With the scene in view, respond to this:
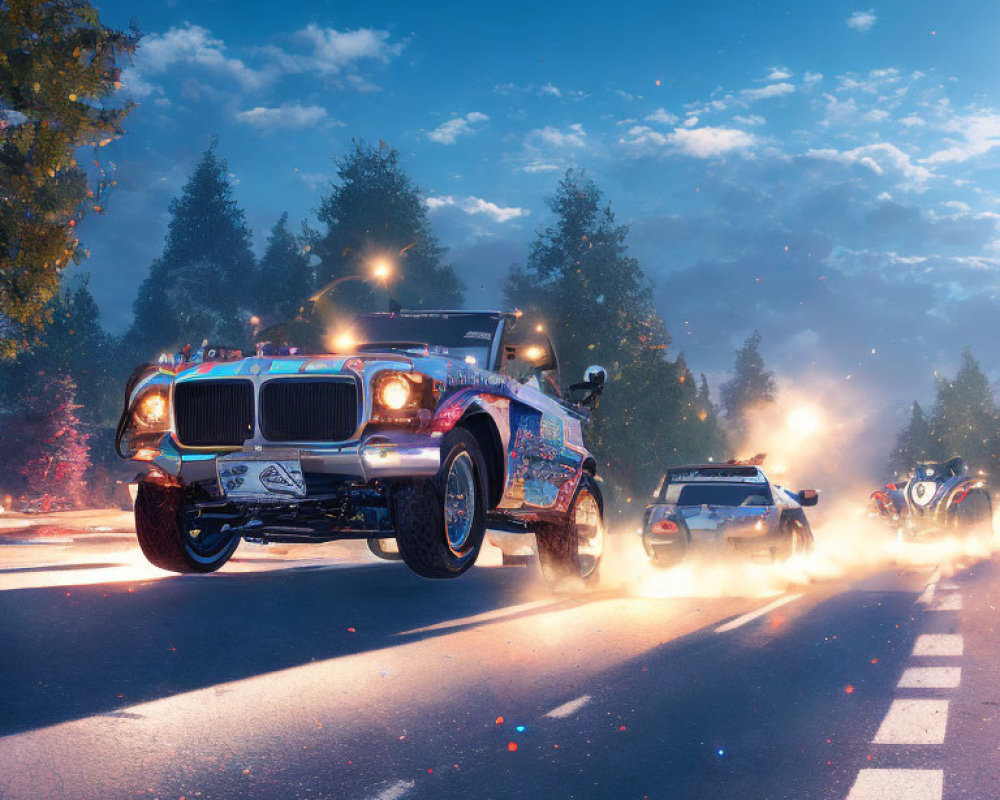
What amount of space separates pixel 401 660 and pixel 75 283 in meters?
83.0

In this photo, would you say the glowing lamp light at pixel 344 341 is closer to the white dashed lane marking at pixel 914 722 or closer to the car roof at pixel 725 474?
the white dashed lane marking at pixel 914 722

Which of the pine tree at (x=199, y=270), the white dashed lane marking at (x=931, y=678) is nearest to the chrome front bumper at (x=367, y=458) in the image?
the white dashed lane marking at (x=931, y=678)

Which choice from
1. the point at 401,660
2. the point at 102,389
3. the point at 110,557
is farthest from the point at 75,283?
the point at 401,660

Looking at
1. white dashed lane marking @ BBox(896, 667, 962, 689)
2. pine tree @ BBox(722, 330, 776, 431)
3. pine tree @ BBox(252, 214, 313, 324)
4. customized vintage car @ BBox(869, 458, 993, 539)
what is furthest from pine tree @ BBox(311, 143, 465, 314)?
pine tree @ BBox(722, 330, 776, 431)

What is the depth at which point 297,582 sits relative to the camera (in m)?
12.4

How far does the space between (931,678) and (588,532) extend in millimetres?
4190

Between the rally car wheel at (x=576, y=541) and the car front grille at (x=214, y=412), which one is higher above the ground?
the car front grille at (x=214, y=412)

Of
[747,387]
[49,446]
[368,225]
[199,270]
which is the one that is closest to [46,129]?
[49,446]

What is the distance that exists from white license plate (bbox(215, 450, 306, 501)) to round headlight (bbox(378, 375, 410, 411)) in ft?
1.62

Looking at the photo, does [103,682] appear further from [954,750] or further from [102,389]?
[102,389]

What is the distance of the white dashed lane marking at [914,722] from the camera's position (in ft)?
24.2

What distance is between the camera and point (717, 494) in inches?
595

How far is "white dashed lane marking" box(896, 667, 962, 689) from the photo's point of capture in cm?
905

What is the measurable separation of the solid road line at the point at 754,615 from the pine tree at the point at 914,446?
155 m
